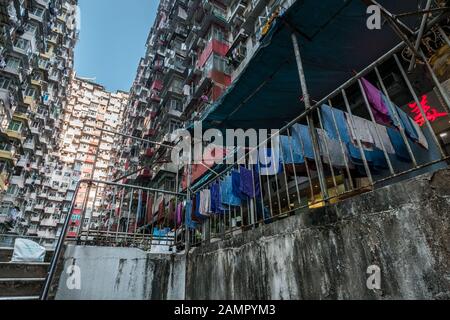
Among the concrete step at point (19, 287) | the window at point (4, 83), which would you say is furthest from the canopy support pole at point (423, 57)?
the window at point (4, 83)

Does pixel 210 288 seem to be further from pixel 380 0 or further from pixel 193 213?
pixel 380 0

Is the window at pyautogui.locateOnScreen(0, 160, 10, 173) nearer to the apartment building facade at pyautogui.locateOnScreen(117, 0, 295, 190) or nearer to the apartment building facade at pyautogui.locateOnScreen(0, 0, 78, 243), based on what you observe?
the apartment building facade at pyautogui.locateOnScreen(0, 0, 78, 243)

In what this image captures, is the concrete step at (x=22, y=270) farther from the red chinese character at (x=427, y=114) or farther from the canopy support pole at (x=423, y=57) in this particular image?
the red chinese character at (x=427, y=114)

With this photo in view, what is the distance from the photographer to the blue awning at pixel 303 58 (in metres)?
4.57

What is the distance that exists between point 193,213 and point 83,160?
7673 cm

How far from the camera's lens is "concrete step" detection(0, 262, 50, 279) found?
4.22 m

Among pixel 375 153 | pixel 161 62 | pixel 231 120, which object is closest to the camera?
pixel 375 153

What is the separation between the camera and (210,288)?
4164 millimetres

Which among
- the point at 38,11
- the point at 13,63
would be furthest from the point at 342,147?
the point at 38,11

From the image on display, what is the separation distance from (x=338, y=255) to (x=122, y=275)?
4053mm

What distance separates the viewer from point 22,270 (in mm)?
4324

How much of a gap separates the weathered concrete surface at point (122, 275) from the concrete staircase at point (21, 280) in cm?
43

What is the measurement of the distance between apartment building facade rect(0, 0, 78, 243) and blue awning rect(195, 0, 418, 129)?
2266 cm
